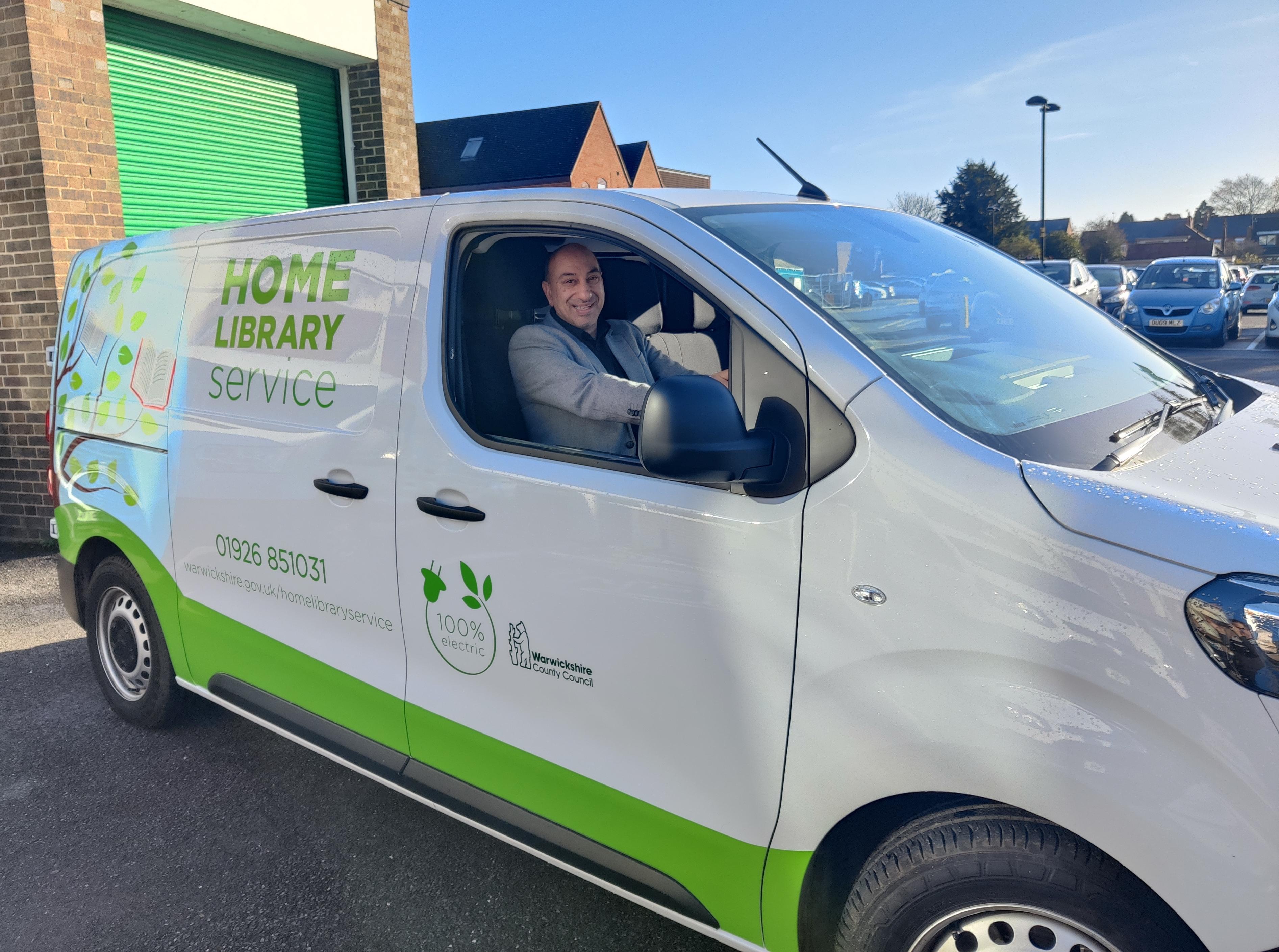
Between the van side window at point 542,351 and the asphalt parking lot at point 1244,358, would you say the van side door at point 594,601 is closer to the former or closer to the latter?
the van side window at point 542,351

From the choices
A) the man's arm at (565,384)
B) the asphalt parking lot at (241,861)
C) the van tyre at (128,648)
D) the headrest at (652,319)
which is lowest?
the asphalt parking lot at (241,861)

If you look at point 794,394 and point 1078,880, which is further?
point 794,394

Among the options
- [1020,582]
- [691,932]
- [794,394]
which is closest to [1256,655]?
[1020,582]

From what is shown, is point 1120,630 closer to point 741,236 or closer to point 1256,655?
point 1256,655

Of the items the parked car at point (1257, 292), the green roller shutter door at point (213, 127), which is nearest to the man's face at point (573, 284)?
the green roller shutter door at point (213, 127)

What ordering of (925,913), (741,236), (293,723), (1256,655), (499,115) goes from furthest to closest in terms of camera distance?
(499,115) → (293,723) → (741,236) → (925,913) → (1256,655)

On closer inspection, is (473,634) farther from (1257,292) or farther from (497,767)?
(1257,292)

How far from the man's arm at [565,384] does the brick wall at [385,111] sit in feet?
26.9

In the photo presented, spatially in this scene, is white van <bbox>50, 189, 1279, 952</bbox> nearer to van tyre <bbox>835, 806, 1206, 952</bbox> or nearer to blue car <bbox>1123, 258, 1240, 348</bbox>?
van tyre <bbox>835, 806, 1206, 952</bbox>

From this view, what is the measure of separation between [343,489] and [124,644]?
1.92m

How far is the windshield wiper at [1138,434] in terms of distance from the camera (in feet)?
6.08

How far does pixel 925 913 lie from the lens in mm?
1812

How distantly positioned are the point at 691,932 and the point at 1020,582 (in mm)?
1628

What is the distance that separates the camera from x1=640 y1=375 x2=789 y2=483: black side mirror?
6.23ft
